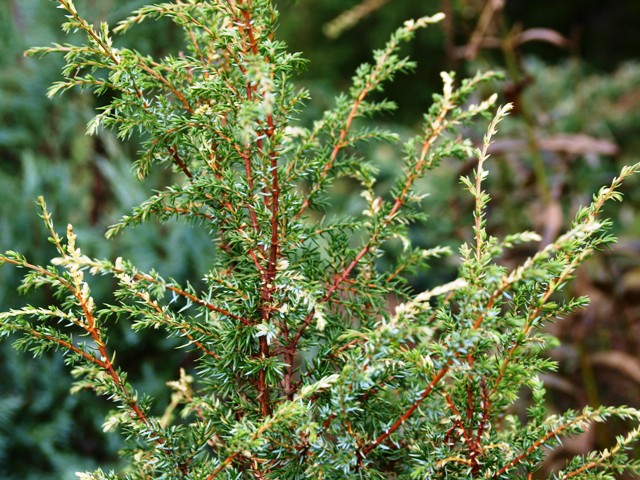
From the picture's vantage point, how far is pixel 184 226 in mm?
2467

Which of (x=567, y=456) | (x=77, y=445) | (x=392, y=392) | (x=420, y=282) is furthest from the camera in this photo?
(x=420, y=282)

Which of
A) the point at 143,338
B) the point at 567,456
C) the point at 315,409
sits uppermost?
the point at 315,409

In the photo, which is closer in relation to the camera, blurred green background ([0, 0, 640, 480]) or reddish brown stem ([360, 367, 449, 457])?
reddish brown stem ([360, 367, 449, 457])

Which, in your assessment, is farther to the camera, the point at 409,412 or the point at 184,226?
the point at 184,226

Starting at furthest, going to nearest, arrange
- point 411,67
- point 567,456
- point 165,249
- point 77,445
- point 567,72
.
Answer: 1. point 567,72
2. point 165,249
3. point 77,445
4. point 567,456
5. point 411,67

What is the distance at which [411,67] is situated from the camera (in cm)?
84

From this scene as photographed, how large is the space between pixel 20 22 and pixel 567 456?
3.28 metres

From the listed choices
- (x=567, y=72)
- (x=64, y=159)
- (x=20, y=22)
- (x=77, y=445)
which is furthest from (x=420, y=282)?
(x=20, y=22)

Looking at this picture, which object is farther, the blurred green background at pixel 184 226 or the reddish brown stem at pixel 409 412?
the blurred green background at pixel 184 226

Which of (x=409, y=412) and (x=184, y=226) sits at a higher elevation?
(x=184, y=226)

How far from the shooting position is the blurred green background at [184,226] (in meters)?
1.70

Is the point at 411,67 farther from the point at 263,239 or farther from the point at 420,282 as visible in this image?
the point at 420,282

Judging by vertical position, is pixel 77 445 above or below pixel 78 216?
below

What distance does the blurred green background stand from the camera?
1.70m
